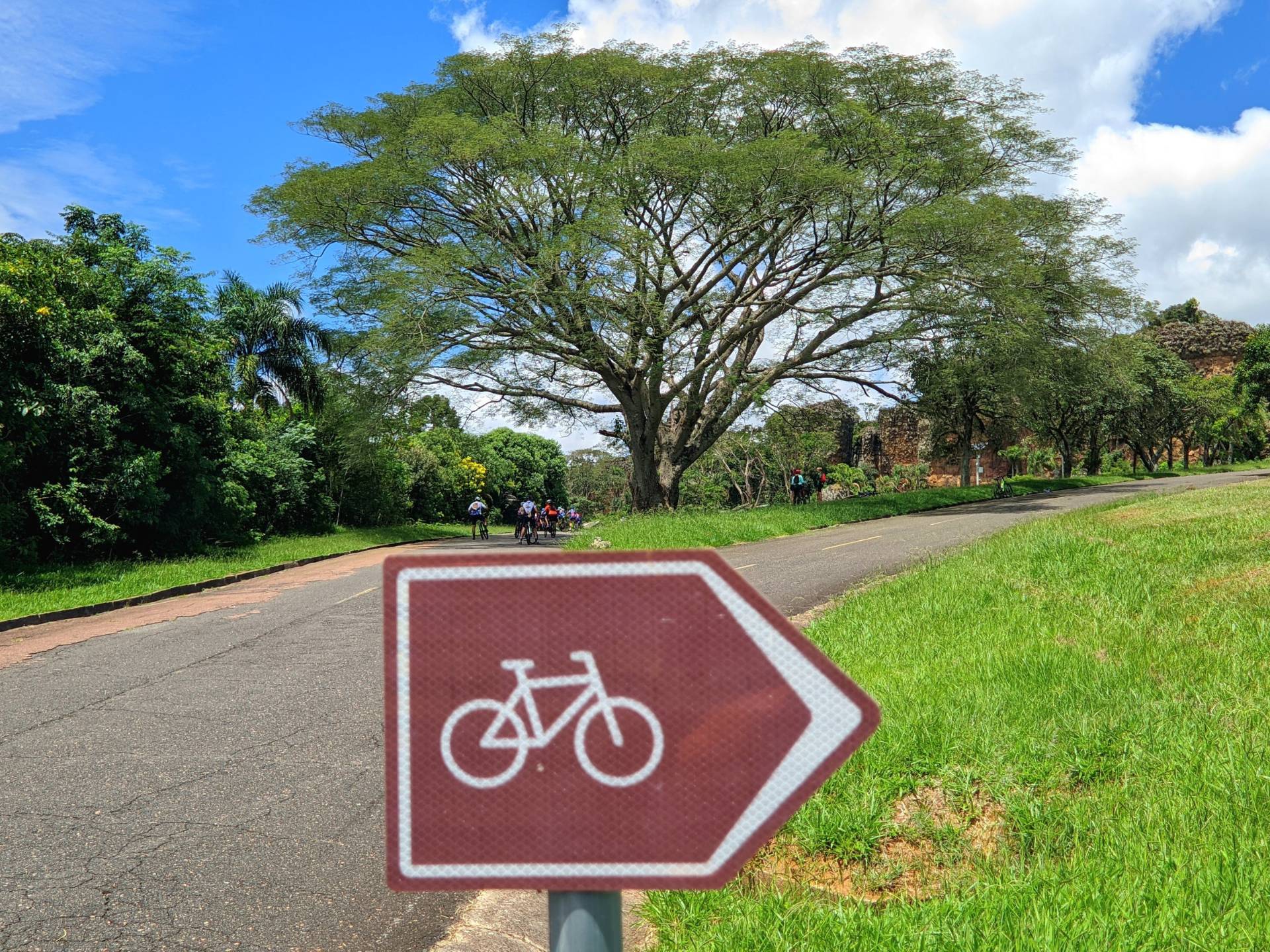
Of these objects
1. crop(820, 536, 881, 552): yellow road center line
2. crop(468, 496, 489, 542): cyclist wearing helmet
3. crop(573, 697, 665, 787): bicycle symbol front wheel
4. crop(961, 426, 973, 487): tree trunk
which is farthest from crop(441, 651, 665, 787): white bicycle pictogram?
crop(961, 426, 973, 487): tree trunk

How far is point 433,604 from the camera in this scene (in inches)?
55.6

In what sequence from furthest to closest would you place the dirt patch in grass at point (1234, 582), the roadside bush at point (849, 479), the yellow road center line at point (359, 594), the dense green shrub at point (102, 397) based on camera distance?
the roadside bush at point (849, 479) < the dense green shrub at point (102, 397) < the yellow road center line at point (359, 594) < the dirt patch in grass at point (1234, 582)

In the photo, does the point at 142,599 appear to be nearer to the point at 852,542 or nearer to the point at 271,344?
the point at 852,542

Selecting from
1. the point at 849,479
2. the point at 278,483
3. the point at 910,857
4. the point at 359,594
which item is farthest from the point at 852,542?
the point at 849,479

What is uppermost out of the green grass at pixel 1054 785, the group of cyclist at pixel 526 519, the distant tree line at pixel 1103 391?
the distant tree line at pixel 1103 391

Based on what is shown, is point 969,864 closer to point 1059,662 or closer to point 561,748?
point 1059,662

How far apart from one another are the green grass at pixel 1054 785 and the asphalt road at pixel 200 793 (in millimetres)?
1506

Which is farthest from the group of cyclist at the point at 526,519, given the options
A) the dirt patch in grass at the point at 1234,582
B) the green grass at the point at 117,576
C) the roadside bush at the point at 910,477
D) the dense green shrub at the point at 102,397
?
the roadside bush at the point at 910,477

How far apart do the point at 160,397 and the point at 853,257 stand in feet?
56.2

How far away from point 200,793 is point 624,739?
444 centimetres

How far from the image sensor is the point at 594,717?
1369 mm

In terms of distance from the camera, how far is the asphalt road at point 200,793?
11.7ft

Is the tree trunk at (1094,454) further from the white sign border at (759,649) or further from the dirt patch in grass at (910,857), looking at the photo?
the white sign border at (759,649)

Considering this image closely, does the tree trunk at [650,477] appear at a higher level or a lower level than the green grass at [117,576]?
higher
